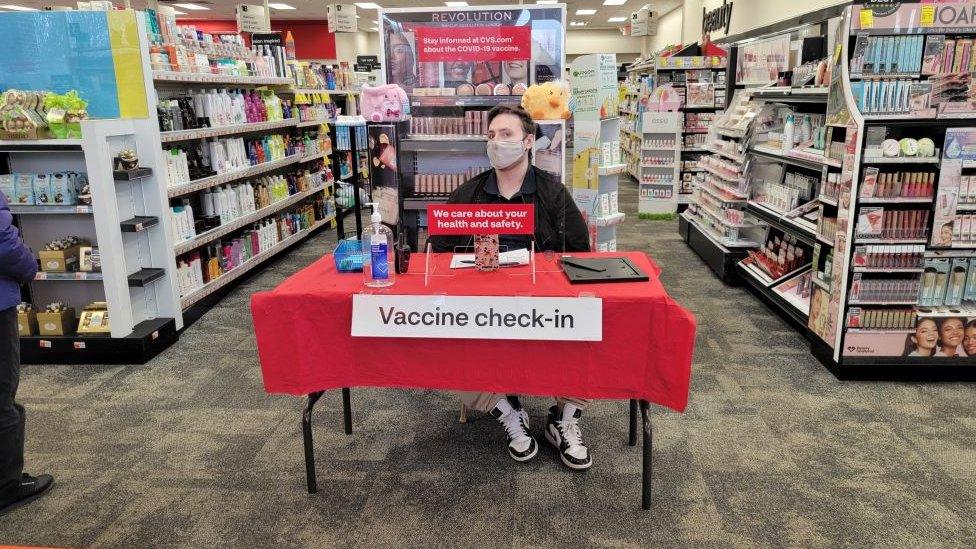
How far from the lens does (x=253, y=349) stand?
194 inches

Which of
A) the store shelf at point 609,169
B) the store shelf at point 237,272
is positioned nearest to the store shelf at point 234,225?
the store shelf at point 237,272

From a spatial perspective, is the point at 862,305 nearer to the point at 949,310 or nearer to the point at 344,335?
the point at 949,310

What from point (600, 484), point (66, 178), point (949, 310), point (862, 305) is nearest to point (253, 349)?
point (66, 178)

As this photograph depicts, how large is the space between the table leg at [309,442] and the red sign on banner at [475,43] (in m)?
2.59

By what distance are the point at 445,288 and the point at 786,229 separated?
3733 millimetres

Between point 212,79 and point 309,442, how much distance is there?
14.0 ft

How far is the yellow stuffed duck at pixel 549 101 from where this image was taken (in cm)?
434

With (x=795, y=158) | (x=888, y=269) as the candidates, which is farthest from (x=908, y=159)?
(x=795, y=158)

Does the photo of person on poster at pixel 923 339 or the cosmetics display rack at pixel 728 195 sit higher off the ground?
the cosmetics display rack at pixel 728 195

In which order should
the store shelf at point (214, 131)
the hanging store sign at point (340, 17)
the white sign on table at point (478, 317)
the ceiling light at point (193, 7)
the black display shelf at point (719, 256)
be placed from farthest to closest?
the ceiling light at point (193, 7), the hanging store sign at point (340, 17), the black display shelf at point (719, 256), the store shelf at point (214, 131), the white sign on table at point (478, 317)

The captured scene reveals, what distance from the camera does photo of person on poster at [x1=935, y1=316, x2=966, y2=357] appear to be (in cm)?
407

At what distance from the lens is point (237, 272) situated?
6.42m

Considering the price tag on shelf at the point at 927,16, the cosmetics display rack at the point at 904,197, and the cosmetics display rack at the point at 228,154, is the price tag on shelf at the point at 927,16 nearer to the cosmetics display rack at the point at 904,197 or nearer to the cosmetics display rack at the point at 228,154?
the cosmetics display rack at the point at 904,197

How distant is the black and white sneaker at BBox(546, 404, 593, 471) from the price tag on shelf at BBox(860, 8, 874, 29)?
2811 mm
